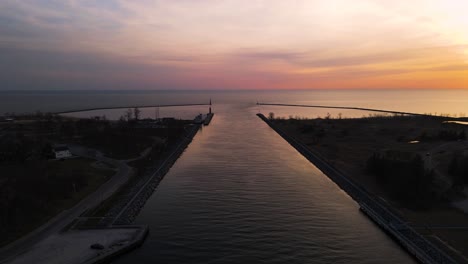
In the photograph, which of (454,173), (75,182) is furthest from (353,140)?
(75,182)

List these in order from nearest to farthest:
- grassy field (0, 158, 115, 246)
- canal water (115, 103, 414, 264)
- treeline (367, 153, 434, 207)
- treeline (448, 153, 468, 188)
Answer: canal water (115, 103, 414, 264), grassy field (0, 158, 115, 246), treeline (367, 153, 434, 207), treeline (448, 153, 468, 188)

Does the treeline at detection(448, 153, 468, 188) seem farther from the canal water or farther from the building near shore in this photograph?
the building near shore

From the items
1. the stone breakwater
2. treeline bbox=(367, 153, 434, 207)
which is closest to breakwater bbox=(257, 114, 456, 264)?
treeline bbox=(367, 153, 434, 207)

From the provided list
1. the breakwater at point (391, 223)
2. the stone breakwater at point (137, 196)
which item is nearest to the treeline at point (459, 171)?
the breakwater at point (391, 223)

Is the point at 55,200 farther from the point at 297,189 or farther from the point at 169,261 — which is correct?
the point at 297,189

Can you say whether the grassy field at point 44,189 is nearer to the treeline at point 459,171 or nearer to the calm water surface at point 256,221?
the calm water surface at point 256,221

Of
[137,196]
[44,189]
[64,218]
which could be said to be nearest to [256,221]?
[137,196]

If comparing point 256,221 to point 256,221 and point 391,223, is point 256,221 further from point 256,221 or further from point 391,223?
point 391,223
